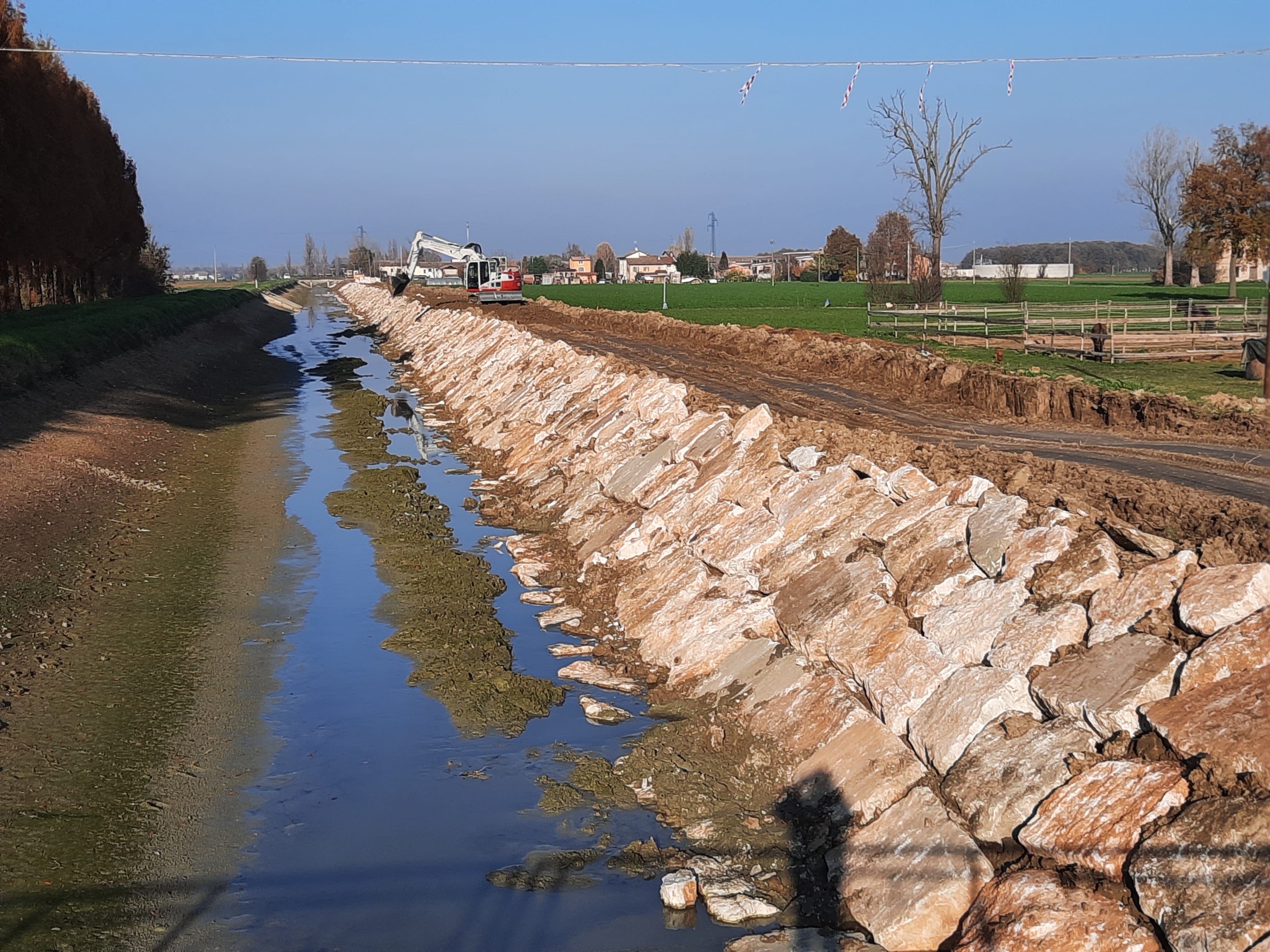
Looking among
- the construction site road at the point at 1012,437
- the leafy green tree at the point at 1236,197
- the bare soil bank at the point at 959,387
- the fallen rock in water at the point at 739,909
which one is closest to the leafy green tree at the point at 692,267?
the leafy green tree at the point at 1236,197

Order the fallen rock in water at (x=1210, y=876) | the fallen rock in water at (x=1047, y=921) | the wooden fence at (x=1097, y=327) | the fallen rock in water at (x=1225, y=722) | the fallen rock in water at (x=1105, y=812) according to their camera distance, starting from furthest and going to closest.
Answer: the wooden fence at (x=1097, y=327)
the fallen rock in water at (x=1105, y=812)
the fallen rock in water at (x=1225, y=722)
the fallen rock in water at (x=1047, y=921)
the fallen rock in water at (x=1210, y=876)

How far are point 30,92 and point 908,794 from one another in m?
40.8

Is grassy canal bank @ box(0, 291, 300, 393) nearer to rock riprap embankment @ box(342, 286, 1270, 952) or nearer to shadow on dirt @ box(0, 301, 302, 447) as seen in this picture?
shadow on dirt @ box(0, 301, 302, 447)

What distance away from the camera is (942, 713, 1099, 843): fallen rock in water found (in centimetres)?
560

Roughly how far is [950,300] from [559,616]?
50.6 metres

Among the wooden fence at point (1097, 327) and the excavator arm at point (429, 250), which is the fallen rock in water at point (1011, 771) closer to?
the wooden fence at point (1097, 327)

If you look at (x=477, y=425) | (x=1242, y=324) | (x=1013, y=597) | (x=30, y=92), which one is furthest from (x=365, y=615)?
(x=30, y=92)

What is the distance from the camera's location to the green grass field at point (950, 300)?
22344 mm

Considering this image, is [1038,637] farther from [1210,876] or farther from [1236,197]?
[1236,197]

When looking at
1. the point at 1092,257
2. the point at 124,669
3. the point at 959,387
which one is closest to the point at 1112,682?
the point at 124,669

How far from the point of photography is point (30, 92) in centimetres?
3778

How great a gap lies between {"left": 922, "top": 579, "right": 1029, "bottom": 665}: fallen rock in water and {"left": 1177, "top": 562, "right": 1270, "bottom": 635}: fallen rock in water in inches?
45.2

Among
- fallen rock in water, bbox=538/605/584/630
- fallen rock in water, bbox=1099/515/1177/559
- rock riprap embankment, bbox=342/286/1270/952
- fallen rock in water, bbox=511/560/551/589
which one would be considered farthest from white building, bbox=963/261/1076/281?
fallen rock in water, bbox=1099/515/1177/559

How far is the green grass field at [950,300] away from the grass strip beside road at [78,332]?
1894 cm
